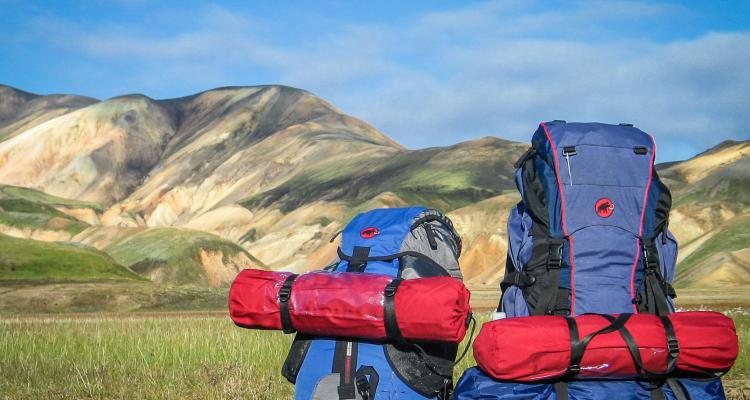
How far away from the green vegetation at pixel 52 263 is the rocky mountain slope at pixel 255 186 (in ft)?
37.0

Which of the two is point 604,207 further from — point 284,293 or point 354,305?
point 284,293

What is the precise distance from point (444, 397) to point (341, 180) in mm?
123129

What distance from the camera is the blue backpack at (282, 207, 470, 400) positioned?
15.7 ft

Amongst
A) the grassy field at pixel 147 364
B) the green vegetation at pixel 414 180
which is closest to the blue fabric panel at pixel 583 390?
the grassy field at pixel 147 364

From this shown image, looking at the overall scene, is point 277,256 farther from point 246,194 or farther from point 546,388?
point 546,388

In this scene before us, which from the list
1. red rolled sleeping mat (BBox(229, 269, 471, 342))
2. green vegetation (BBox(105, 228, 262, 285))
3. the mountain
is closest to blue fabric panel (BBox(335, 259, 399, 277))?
red rolled sleeping mat (BBox(229, 269, 471, 342))

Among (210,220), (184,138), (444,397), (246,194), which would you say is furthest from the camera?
(184,138)

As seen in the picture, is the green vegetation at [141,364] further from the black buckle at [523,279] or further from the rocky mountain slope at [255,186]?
the rocky mountain slope at [255,186]

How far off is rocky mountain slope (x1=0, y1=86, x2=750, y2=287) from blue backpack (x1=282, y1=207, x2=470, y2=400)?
130 feet

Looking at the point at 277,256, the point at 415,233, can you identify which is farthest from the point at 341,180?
the point at 415,233

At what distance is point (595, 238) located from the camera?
455 cm

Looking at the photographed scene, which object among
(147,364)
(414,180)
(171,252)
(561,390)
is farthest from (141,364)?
(414,180)

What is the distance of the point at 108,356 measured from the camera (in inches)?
398

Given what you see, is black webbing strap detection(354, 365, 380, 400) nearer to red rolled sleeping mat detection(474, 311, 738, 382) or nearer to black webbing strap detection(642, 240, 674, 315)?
red rolled sleeping mat detection(474, 311, 738, 382)
